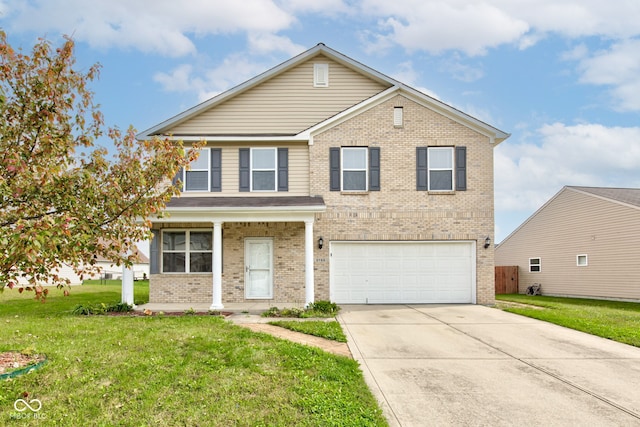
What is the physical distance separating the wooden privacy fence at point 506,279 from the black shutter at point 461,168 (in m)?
12.6

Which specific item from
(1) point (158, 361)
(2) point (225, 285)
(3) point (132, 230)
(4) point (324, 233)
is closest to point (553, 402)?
(1) point (158, 361)

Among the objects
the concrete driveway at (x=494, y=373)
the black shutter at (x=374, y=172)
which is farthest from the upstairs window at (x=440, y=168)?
the concrete driveway at (x=494, y=373)

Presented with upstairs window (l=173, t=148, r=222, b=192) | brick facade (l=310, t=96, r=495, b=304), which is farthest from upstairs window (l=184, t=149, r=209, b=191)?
brick facade (l=310, t=96, r=495, b=304)

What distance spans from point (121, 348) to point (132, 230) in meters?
2.25

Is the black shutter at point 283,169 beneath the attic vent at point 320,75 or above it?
beneath

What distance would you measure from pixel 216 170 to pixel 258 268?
11.5ft

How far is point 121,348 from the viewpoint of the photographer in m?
7.40

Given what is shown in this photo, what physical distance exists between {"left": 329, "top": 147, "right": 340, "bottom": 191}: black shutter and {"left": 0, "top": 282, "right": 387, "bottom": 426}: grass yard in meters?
7.20

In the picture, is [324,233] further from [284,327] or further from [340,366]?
[340,366]

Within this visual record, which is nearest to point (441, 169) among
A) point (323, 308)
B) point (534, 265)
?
point (323, 308)

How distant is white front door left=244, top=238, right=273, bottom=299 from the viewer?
576 inches

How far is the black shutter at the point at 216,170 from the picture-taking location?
49.2ft

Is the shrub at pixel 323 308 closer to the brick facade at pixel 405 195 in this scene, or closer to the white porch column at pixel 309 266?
the white porch column at pixel 309 266

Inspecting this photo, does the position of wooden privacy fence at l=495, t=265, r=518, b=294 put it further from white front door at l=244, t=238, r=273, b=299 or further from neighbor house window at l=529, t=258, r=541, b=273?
white front door at l=244, t=238, r=273, b=299
